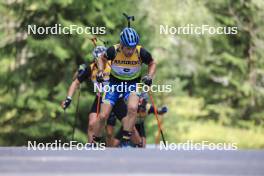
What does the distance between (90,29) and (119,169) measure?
8057mm

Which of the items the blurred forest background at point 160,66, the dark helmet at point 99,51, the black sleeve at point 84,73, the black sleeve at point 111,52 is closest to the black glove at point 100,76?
the black sleeve at point 111,52

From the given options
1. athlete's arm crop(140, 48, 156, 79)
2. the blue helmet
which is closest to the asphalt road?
athlete's arm crop(140, 48, 156, 79)

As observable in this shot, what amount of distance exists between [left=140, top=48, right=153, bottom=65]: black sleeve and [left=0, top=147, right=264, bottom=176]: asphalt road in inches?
51.4

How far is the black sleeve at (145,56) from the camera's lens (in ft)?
36.0

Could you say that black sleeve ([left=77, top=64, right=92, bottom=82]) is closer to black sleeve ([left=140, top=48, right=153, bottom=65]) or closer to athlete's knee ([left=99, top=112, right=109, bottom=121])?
athlete's knee ([left=99, top=112, right=109, bottom=121])

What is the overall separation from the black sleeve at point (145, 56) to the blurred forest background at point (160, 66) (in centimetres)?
304

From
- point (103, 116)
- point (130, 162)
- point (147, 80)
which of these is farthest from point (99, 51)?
point (130, 162)

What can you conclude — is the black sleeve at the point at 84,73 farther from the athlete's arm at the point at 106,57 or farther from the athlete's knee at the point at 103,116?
the athlete's arm at the point at 106,57

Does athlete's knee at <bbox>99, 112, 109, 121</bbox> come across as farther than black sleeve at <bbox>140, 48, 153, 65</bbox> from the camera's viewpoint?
Yes

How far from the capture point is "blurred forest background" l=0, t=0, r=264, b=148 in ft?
57.1

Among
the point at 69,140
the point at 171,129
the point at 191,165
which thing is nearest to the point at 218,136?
the point at 171,129

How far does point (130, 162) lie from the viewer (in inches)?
345

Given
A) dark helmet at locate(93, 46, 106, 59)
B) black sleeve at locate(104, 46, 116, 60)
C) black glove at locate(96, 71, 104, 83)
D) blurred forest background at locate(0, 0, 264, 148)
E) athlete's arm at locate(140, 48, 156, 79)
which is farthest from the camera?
blurred forest background at locate(0, 0, 264, 148)

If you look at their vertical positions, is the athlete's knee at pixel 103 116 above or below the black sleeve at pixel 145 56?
below
